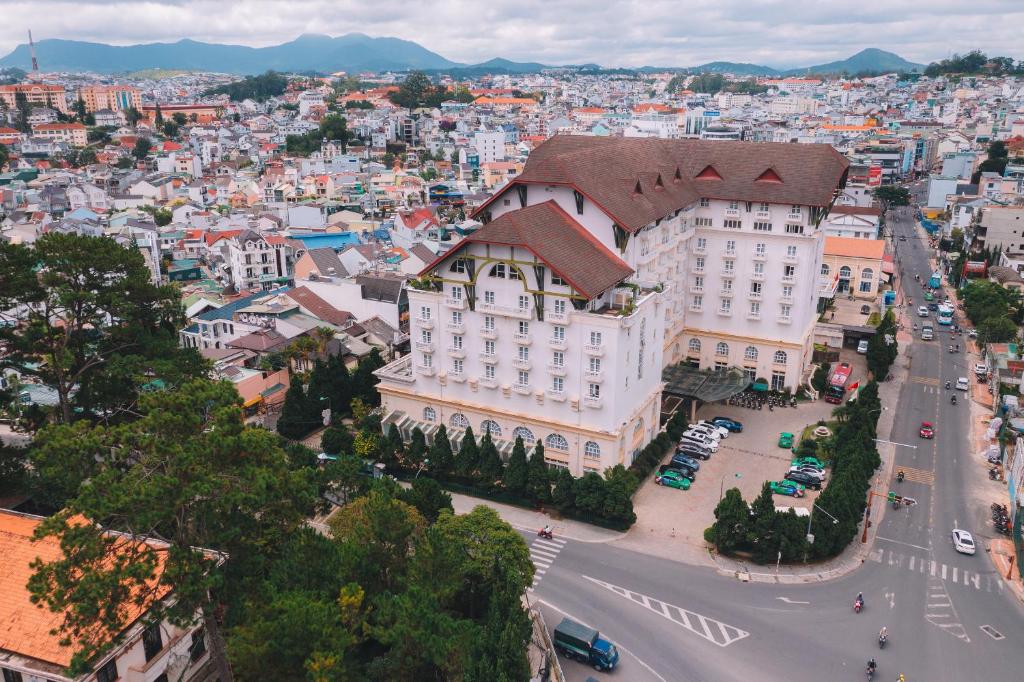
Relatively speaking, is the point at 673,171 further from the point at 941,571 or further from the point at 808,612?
the point at 808,612

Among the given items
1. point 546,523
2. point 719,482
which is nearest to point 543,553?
point 546,523

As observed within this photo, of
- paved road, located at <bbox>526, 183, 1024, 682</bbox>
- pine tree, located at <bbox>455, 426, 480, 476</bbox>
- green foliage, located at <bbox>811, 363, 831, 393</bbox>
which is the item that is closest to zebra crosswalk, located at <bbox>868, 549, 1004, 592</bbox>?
paved road, located at <bbox>526, 183, 1024, 682</bbox>

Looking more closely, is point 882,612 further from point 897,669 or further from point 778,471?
point 778,471

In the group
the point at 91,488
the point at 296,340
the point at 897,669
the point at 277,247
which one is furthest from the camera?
the point at 277,247

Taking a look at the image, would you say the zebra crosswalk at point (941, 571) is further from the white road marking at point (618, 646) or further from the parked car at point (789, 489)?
the white road marking at point (618, 646)

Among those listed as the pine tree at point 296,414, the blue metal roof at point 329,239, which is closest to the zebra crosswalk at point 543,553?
the pine tree at point 296,414

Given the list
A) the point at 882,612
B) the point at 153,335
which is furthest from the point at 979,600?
the point at 153,335

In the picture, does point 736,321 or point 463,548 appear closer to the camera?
point 463,548
